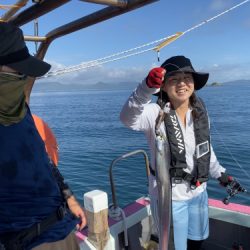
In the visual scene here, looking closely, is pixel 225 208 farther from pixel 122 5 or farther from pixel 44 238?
pixel 122 5

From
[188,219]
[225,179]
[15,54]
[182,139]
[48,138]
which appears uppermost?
[15,54]

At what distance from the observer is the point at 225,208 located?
3.75 meters

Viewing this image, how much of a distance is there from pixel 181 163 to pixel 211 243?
1.74 m

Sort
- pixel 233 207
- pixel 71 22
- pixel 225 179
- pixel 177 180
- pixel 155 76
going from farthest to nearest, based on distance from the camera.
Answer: pixel 233 207 → pixel 225 179 → pixel 177 180 → pixel 71 22 → pixel 155 76

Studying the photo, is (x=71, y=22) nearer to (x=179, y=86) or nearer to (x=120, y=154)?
(x=179, y=86)

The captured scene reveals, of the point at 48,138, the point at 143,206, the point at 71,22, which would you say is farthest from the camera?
the point at 143,206

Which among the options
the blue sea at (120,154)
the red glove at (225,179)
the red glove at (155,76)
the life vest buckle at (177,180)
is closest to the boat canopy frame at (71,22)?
the red glove at (155,76)

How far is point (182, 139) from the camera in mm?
2975

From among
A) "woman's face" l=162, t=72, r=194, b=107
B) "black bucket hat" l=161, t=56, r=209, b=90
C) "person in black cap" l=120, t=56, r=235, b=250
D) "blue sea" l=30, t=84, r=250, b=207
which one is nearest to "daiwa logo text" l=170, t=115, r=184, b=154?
"person in black cap" l=120, t=56, r=235, b=250

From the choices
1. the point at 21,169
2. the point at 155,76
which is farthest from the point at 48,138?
the point at 155,76

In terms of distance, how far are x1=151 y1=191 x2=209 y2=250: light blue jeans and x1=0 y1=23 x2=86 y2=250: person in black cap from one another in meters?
1.11

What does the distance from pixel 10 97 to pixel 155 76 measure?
1.05 meters

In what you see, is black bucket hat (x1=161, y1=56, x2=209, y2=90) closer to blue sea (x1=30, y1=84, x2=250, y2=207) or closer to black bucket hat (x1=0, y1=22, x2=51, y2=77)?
black bucket hat (x1=0, y1=22, x2=51, y2=77)

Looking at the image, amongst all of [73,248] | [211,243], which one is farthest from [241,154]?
[73,248]
